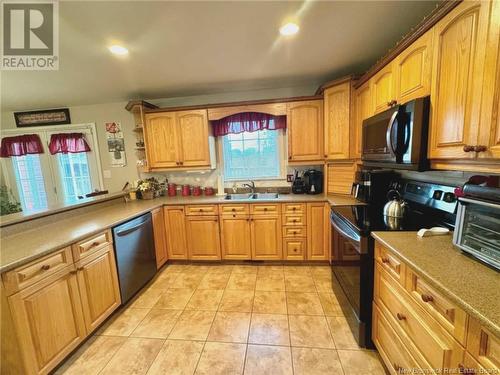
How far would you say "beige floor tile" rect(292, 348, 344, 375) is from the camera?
56.3 inches

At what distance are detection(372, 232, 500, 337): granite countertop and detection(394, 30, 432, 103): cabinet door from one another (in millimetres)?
903

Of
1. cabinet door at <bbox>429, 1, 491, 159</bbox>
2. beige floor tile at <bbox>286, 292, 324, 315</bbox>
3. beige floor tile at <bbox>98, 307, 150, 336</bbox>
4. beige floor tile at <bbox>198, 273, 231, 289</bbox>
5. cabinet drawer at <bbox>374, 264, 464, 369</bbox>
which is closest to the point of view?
cabinet drawer at <bbox>374, 264, 464, 369</bbox>

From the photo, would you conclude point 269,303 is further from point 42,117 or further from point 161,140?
point 42,117

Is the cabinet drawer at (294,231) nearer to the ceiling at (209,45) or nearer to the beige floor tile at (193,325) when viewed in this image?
the beige floor tile at (193,325)

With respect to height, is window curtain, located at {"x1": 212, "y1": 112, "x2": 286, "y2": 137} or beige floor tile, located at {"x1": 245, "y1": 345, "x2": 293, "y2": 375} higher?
window curtain, located at {"x1": 212, "y1": 112, "x2": 286, "y2": 137}

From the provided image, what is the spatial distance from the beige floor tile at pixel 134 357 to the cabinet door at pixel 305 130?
7.82ft

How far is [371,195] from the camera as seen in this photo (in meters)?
2.10

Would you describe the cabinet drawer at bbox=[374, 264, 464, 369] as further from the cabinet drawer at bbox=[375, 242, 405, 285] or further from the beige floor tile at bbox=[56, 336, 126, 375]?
the beige floor tile at bbox=[56, 336, 126, 375]

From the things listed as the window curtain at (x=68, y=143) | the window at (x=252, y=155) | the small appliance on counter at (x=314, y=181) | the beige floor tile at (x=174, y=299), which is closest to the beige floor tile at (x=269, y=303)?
the beige floor tile at (x=174, y=299)

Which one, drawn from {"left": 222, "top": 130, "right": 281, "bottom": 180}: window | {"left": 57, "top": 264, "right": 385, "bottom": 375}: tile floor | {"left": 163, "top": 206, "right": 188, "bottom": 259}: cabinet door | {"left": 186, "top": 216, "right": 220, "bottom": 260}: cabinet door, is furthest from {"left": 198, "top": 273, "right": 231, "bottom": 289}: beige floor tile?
{"left": 222, "top": 130, "right": 281, "bottom": 180}: window

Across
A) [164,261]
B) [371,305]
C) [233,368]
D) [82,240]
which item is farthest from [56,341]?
[371,305]

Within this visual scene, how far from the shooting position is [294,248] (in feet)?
9.14

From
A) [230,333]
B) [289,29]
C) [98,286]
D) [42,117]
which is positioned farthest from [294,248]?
[42,117]

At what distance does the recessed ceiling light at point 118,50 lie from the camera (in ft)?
6.16
